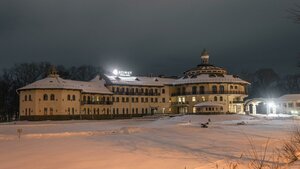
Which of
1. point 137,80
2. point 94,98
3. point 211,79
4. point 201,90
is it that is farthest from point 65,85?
point 211,79

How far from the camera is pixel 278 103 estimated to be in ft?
258

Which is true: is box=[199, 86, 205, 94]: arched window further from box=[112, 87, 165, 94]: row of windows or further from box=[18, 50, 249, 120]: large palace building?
box=[112, 87, 165, 94]: row of windows

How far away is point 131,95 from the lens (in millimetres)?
84938

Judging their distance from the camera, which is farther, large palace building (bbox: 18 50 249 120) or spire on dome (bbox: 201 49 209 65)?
spire on dome (bbox: 201 49 209 65)

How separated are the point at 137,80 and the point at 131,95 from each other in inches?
187

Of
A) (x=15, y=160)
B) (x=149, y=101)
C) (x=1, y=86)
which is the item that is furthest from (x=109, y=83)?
(x=15, y=160)

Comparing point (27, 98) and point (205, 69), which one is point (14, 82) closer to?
point (27, 98)

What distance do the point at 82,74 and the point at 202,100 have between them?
35791 mm

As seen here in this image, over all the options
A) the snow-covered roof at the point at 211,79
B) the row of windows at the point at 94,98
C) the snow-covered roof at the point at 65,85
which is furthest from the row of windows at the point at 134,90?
the snow-covered roof at the point at 211,79

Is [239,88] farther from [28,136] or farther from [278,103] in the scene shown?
[28,136]

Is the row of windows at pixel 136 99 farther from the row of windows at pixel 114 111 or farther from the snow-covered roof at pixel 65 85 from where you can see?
the snow-covered roof at pixel 65 85

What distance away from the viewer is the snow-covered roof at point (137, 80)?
8375 centimetres

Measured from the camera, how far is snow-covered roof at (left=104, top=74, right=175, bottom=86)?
83750mm

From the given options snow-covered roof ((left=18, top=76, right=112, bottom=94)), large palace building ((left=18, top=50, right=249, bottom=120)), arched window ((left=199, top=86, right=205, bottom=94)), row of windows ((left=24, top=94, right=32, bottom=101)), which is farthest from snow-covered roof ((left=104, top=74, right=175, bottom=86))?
row of windows ((left=24, top=94, right=32, bottom=101))
